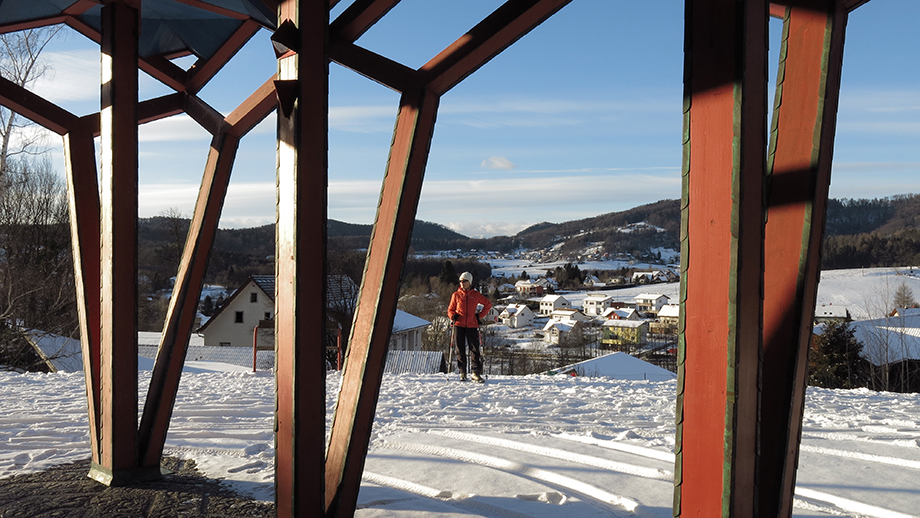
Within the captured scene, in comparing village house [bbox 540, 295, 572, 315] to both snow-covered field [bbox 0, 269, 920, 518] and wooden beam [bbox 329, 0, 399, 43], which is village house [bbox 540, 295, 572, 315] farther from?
wooden beam [bbox 329, 0, 399, 43]

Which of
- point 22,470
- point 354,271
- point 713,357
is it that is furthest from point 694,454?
point 354,271

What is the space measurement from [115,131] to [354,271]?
113 ft

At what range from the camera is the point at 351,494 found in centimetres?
334

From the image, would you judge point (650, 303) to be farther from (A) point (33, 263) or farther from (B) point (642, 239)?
(A) point (33, 263)

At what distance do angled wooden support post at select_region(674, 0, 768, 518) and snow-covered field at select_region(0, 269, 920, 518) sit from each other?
5.54ft

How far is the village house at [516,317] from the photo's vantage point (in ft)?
272

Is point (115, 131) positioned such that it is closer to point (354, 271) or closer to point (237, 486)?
point (237, 486)

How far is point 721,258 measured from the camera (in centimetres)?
205

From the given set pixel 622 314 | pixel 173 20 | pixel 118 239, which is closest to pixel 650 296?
pixel 622 314

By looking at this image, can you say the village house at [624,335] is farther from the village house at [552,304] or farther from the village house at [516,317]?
the village house at [552,304]

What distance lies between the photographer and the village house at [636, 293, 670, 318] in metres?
92.3

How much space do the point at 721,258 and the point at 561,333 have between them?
2847 inches

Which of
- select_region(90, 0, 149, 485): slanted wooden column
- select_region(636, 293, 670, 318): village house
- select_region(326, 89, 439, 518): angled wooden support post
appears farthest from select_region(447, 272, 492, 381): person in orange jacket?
select_region(636, 293, 670, 318): village house

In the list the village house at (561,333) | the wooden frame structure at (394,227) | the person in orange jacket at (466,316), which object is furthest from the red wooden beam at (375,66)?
the village house at (561,333)
